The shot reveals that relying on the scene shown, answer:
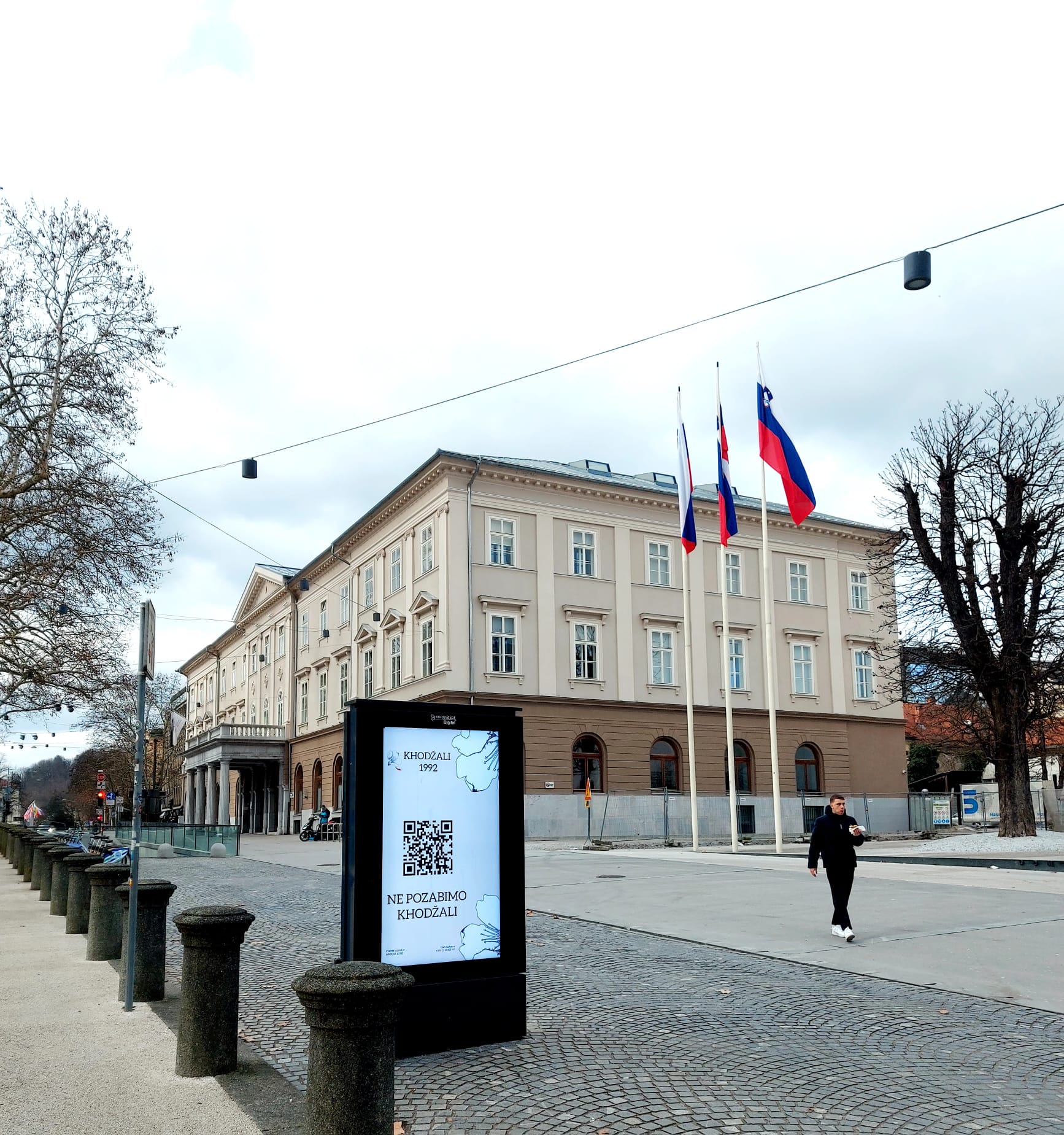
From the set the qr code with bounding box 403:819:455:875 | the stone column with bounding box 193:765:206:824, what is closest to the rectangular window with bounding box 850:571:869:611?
the stone column with bounding box 193:765:206:824

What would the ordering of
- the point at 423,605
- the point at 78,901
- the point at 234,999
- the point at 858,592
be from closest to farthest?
the point at 234,999
the point at 78,901
the point at 423,605
the point at 858,592

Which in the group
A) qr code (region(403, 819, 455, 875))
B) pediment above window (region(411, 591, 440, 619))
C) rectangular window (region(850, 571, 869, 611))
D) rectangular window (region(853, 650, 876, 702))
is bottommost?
qr code (region(403, 819, 455, 875))

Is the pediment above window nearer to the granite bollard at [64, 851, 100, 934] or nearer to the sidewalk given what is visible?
Answer: the granite bollard at [64, 851, 100, 934]

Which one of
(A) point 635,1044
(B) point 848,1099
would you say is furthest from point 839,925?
(B) point 848,1099

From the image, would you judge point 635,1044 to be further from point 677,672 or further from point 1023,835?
point 677,672

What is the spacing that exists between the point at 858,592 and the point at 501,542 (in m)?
20.0

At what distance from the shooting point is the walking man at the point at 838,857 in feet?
37.6

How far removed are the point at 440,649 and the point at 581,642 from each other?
243 inches

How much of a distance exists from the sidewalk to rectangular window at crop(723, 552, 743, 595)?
1667 inches

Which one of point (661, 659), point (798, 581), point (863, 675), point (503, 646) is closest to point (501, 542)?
point (503, 646)

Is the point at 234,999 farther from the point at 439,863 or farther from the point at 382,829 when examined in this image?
the point at 439,863

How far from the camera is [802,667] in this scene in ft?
169

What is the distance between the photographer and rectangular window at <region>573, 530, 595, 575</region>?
1832 inches

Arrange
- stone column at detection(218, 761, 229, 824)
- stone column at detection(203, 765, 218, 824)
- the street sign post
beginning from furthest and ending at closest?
stone column at detection(203, 765, 218, 824), stone column at detection(218, 761, 229, 824), the street sign post
